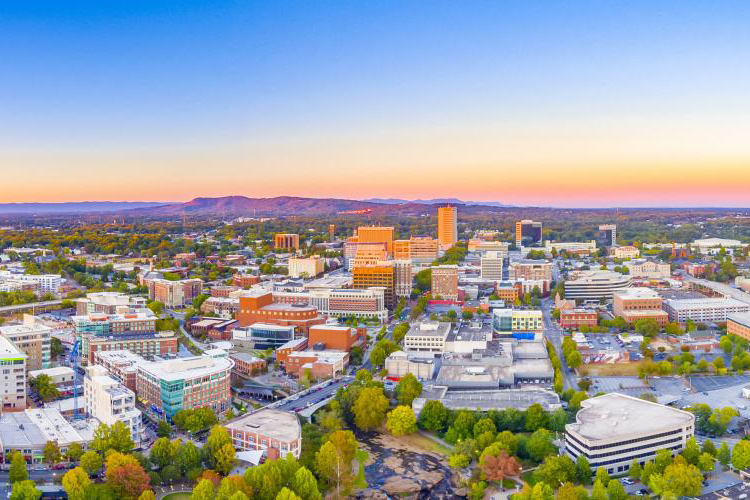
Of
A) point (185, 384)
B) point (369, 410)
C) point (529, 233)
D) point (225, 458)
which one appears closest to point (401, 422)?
point (369, 410)

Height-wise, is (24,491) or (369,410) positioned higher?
(24,491)

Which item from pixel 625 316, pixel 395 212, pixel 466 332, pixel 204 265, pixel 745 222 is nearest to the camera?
pixel 466 332

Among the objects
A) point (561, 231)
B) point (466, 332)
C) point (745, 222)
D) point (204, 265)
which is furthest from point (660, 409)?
point (745, 222)

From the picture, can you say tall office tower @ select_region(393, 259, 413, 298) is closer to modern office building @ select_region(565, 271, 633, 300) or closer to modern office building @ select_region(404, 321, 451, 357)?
modern office building @ select_region(565, 271, 633, 300)

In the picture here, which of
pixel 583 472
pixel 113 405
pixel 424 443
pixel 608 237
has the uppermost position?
pixel 608 237

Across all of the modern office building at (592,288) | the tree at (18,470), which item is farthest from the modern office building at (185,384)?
the modern office building at (592,288)

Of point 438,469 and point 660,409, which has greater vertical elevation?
point 660,409

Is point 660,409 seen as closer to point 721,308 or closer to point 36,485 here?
point 36,485

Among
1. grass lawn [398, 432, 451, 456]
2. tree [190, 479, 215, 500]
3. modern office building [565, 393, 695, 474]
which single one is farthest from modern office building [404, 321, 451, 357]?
tree [190, 479, 215, 500]

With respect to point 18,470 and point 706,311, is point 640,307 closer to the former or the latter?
point 706,311
